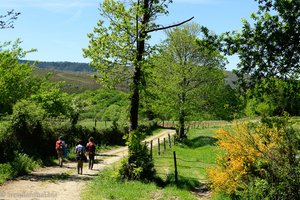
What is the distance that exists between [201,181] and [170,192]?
4.13 m

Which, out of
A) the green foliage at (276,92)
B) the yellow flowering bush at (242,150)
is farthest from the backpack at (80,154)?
the green foliage at (276,92)

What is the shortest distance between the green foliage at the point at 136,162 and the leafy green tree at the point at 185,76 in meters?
19.4

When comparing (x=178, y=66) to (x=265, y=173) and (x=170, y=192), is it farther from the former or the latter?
(x=265, y=173)

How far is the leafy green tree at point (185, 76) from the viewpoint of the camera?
127 ft

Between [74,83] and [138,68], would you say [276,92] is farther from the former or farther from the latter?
[74,83]

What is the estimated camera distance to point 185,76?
3941cm

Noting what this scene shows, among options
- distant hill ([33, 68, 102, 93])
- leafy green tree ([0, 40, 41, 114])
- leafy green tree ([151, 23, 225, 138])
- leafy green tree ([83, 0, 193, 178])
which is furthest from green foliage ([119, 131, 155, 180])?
distant hill ([33, 68, 102, 93])

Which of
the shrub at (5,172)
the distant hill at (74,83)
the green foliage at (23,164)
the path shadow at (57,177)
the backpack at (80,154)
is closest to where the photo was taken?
the shrub at (5,172)

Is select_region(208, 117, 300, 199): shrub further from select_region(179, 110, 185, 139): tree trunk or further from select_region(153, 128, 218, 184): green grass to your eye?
select_region(179, 110, 185, 139): tree trunk

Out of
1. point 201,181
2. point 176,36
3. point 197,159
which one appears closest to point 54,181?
point 201,181

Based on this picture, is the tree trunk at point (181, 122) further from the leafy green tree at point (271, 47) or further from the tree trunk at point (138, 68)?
the leafy green tree at point (271, 47)

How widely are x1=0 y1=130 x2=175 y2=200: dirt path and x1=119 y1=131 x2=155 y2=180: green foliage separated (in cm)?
213

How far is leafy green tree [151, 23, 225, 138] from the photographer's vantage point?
3859 centimetres

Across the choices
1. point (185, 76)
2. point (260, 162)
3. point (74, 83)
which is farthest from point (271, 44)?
point (74, 83)
